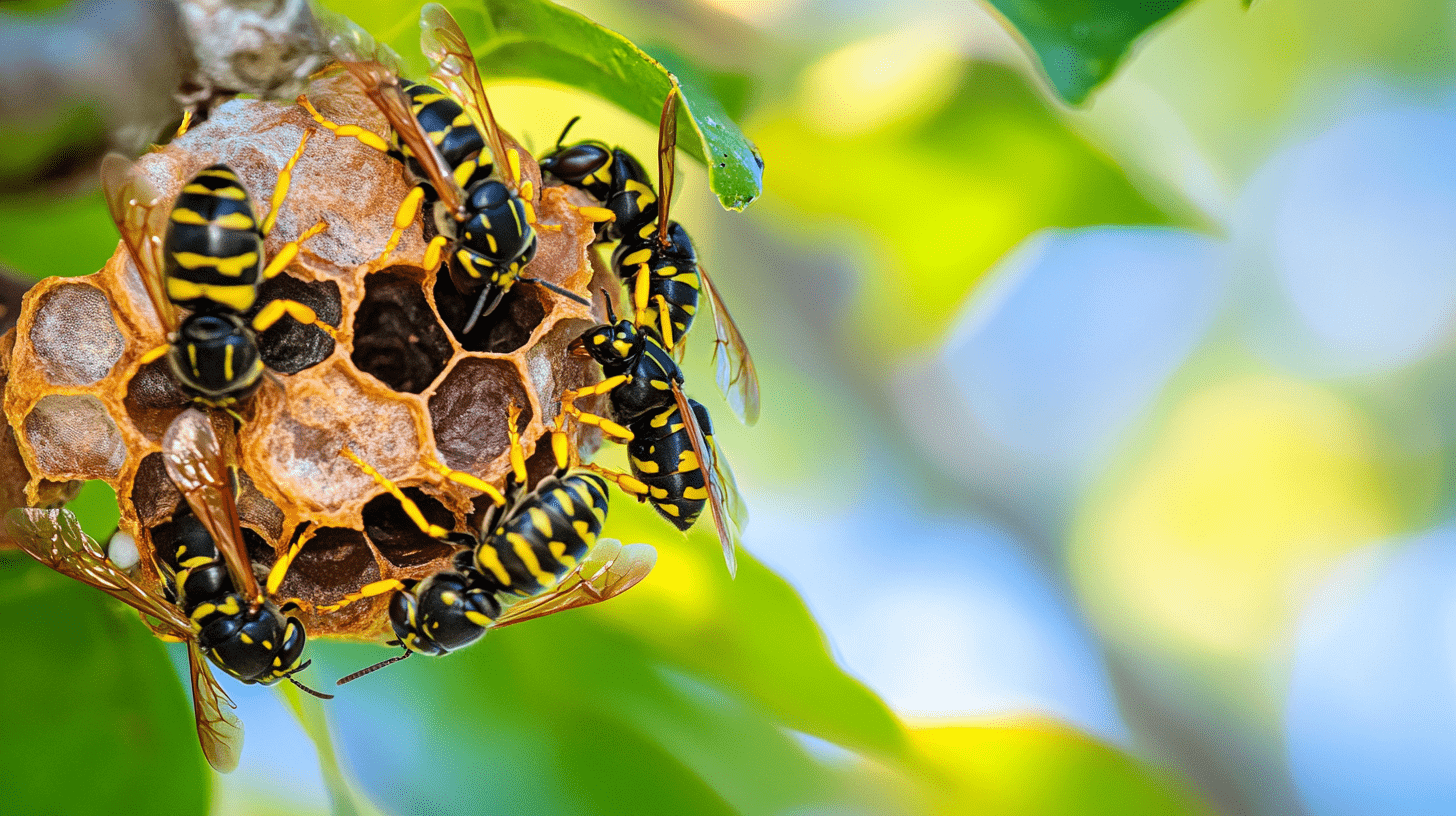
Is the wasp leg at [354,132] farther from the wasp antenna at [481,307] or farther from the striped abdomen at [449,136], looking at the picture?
the wasp antenna at [481,307]

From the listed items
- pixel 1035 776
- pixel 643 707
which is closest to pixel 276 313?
pixel 643 707

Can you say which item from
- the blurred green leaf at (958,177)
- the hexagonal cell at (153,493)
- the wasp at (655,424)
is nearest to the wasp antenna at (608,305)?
the wasp at (655,424)

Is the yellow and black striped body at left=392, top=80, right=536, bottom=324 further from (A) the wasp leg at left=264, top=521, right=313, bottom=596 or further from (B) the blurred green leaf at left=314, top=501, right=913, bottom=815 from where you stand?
(B) the blurred green leaf at left=314, top=501, right=913, bottom=815

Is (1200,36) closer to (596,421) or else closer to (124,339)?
(596,421)

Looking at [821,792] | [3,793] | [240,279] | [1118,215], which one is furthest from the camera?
[1118,215]

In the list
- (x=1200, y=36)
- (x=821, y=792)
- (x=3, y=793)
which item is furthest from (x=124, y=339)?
(x=1200, y=36)
